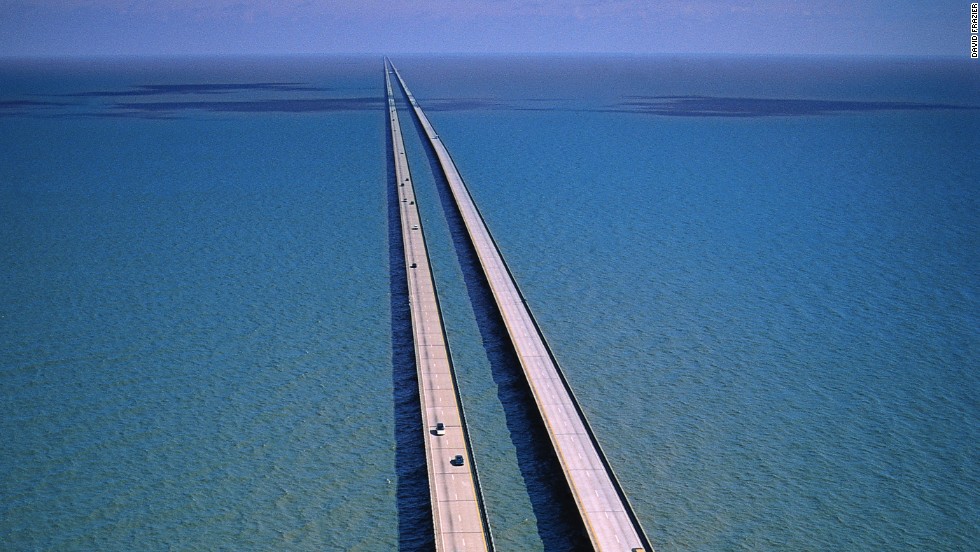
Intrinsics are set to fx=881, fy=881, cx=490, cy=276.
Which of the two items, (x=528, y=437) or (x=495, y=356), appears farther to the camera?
(x=495, y=356)

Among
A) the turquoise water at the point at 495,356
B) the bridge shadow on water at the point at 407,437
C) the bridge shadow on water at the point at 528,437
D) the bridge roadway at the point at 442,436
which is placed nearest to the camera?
the bridge roadway at the point at 442,436

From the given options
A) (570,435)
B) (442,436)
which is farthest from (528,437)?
(442,436)

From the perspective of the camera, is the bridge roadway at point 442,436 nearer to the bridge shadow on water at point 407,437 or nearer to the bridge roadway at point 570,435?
the bridge shadow on water at point 407,437

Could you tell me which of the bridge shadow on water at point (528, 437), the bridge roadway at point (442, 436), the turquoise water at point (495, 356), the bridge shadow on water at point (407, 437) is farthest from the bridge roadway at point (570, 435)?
the bridge shadow on water at point (407, 437)

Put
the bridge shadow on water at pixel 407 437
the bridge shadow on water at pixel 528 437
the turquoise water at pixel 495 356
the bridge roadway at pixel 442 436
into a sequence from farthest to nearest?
the turquoise water at pixel 495 356
the bridge shadow on water at pixel 407 437
the bridge shadow on water at pixel 528 437
the bridge roadway at pixel 442 436

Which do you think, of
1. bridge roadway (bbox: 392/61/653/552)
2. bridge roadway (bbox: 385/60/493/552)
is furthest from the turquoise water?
bridge roadway (bbox: 392/61/653/552)

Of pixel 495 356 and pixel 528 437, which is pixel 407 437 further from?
pixel 495 356

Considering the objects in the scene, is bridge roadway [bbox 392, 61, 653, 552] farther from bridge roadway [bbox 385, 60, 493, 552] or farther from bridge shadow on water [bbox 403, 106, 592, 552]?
bridge roadway [bbox 385, 60, 493, 552]
